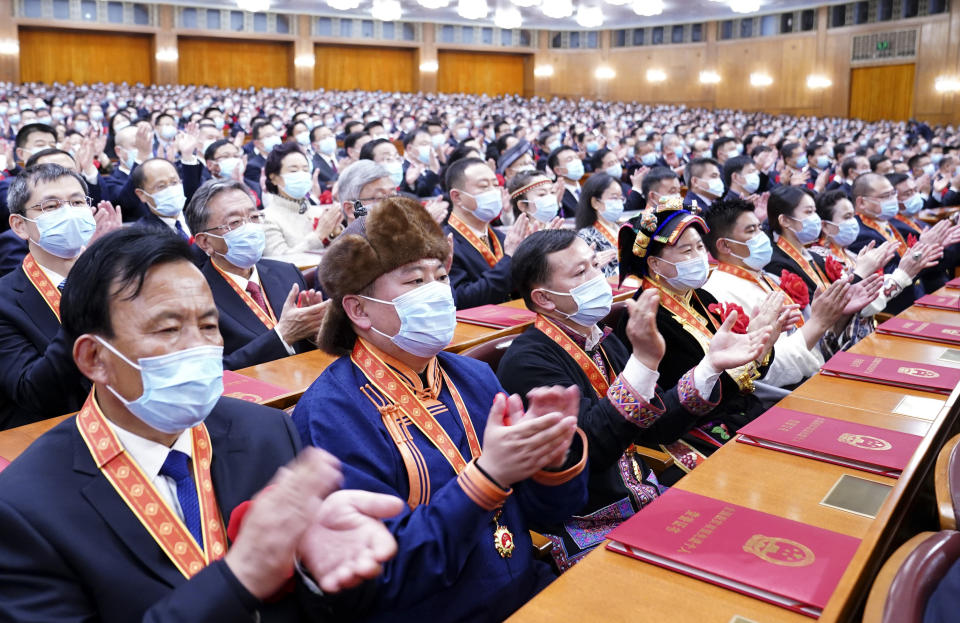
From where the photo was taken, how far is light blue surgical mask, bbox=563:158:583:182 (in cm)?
817

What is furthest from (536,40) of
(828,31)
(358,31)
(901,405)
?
(901,405)

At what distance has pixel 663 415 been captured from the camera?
228 cm

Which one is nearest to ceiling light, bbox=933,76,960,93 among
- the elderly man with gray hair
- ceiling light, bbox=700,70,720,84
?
ceiling light, bbox=700,70,720,84

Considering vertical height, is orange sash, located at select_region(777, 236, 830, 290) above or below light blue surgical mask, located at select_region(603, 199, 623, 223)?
below

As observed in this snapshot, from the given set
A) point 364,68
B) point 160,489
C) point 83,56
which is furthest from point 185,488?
point 364,68

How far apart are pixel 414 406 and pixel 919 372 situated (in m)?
1.95

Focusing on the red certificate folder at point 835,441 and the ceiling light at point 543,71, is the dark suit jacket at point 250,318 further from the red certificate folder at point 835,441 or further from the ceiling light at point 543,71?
the ceiling light at point 543,71

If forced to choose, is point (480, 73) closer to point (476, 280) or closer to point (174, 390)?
point (476, 280)

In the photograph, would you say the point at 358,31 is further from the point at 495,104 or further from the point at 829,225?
the point at 829,225

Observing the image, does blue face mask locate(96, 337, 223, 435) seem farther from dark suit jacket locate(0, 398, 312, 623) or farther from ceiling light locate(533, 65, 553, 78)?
ceiling light locate(533, 65, 553, 78)

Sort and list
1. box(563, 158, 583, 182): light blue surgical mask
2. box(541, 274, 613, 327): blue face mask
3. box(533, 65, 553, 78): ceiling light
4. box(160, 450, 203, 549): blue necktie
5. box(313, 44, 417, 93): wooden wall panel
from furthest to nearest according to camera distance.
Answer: box(533, 65, 553, 78): ceiling light < box(313, 44, 417, 93): wooden wall panel < box(563, 158, 583, 182): light blue surgical mask < box(541, 274, 613, 327): blue face mask < box(160, 450, 203, 549): blue necktie

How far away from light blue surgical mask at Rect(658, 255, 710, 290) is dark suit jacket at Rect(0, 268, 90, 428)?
217cm

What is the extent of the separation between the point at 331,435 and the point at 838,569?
1055 mm

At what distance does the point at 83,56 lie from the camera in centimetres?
2728
